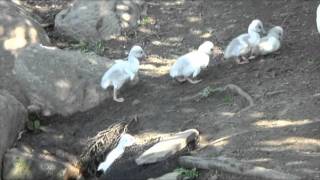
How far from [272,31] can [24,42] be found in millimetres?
3734

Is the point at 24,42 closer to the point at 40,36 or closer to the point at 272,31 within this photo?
the point at 40,36

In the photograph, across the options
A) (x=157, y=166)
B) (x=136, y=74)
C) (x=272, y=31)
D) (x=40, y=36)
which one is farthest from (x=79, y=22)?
(x=157, y=166)

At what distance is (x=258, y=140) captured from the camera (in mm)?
6930

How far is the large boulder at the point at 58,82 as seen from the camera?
30.4 feet

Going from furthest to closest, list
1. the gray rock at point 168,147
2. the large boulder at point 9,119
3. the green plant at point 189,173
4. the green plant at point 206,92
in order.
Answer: the green plant at point 206,92, the large boulder at point 9,119, the gray rock at point 168,147, the green plant at point 189,173

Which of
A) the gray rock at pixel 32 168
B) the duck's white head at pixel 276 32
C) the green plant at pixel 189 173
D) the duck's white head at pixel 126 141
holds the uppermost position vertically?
the duck's white head at pixel 276 32

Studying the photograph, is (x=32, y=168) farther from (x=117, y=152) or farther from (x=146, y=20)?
(x=146, y=20)

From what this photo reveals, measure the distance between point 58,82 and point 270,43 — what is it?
2.82m

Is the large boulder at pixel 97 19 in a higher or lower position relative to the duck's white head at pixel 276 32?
higher

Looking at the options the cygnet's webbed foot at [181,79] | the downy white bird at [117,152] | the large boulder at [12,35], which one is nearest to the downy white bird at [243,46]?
the cygnet's webbed foot at [181,79]

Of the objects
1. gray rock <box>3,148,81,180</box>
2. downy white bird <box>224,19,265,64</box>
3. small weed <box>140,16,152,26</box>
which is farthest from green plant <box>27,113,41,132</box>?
small weed <box>140,16,152,26</box>

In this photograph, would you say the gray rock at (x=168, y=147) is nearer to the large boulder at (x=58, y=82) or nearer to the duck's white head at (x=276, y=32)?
the large boulder at (x=58, y=82)

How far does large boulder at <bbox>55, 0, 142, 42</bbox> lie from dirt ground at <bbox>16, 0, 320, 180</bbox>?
0.21 meters

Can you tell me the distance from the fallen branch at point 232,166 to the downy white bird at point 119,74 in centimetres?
231
